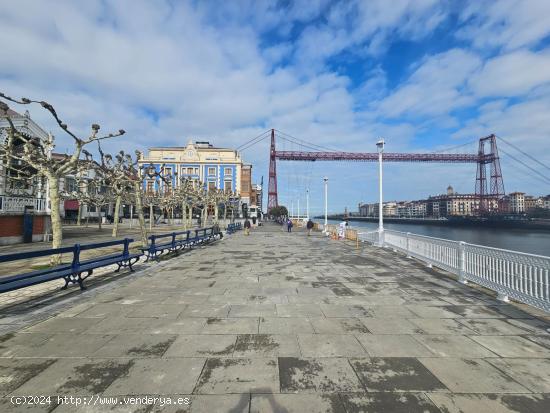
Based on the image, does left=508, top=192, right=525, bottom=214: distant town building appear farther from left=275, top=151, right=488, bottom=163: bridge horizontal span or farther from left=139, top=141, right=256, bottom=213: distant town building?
left=139, top=141, right=256, bottom=213: distant town building

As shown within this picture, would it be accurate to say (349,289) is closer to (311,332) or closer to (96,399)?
(311,332)

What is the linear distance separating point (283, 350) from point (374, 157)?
9944 cm

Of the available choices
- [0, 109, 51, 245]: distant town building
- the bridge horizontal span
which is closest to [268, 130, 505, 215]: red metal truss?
the bridge horizontal span

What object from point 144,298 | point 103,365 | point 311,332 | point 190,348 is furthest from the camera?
→ point 144,298

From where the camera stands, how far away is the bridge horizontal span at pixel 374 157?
3713 inches

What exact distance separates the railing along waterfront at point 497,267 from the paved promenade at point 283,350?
35 centimetres

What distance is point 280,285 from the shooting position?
7.39 metres

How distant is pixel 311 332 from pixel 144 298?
3.83 m

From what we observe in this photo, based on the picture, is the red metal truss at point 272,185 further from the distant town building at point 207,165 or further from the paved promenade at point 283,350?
the paved promenade at point 283,350

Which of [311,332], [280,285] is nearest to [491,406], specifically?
[311,332]

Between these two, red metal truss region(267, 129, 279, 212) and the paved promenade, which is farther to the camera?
red metal truss region(267, 129, 279, 212)

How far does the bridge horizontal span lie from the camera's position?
94.3 meters

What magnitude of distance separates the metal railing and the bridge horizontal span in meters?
74.5

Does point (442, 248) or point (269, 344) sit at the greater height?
point (442, 248)
